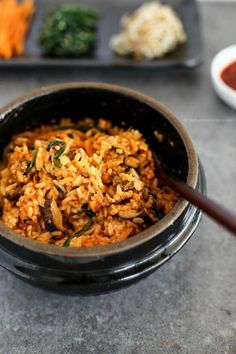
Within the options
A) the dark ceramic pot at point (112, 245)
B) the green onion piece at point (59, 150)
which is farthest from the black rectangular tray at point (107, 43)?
the green onion piece at point (59, 150)

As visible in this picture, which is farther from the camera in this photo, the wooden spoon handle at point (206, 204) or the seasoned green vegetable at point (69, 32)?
the seasoned green vegetable at point (69, 32)

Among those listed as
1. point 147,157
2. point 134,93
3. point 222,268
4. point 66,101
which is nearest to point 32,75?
point 66,101

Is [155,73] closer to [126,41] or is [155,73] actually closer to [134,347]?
[126,41]

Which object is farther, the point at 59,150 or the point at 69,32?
the point at 69,32

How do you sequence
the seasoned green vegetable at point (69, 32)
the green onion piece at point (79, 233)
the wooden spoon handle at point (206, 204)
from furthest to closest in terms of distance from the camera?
the seasoned green vegetable at point (69, 32)
the green onion piece at point (79, 233)
the wooden spoon handle at point (206, 204)

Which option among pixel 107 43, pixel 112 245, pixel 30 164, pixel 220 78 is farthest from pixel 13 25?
pixel 112 245

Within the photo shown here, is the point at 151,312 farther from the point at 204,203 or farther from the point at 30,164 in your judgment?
the point at 30,164

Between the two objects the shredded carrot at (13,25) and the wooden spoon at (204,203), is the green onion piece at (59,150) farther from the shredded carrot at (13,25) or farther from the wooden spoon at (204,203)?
the shredded carrot at (13,25)
